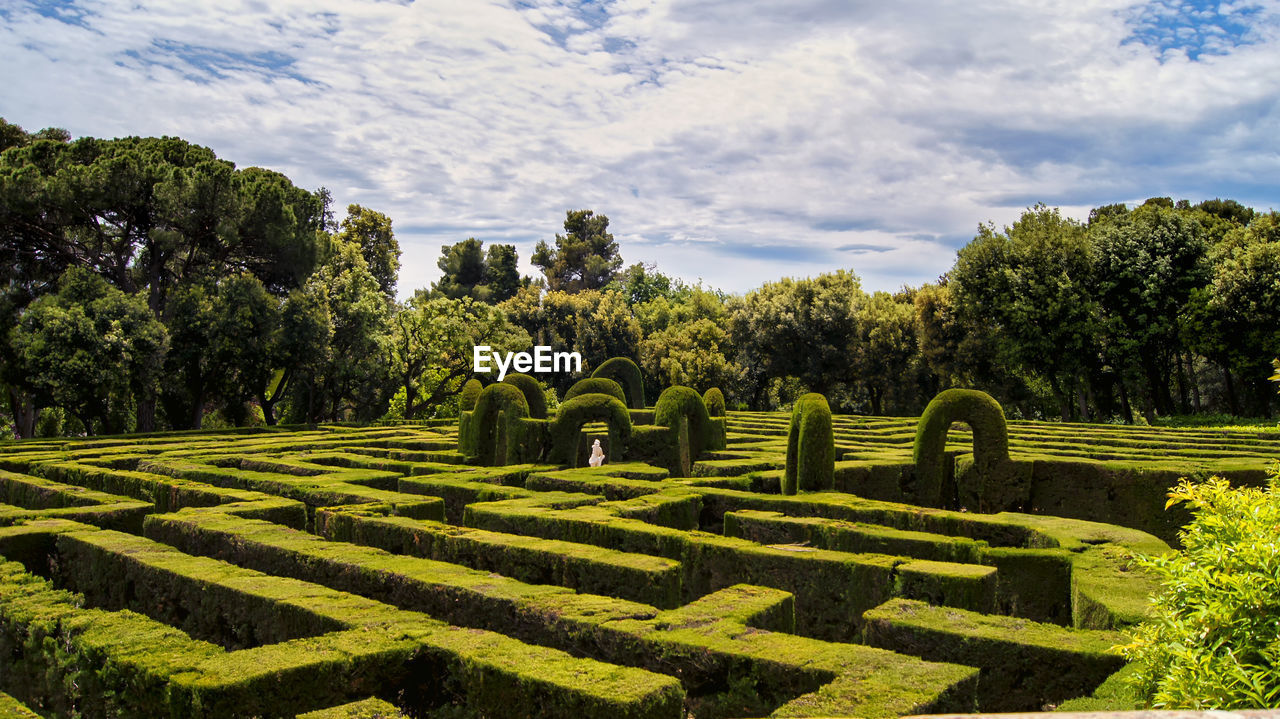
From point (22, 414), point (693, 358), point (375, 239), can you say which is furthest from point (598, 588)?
point (375, 239)

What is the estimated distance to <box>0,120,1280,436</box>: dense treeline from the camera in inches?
1307

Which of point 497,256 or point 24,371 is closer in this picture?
point 24,371

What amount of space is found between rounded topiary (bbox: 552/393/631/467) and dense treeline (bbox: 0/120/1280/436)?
22.1 m

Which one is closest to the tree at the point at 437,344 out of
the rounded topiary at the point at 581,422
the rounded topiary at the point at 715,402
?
the rounded topiary at the point at 715,402

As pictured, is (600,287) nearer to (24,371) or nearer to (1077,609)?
(24,371)

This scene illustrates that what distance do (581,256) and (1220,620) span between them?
9249 cm

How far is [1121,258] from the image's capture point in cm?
3803

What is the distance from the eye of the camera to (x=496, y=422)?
65.2 feet

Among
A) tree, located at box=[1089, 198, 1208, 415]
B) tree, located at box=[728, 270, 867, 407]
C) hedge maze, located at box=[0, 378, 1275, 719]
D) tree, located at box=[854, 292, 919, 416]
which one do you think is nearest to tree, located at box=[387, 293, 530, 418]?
tree, located at box=[728, 270, 867, 407]

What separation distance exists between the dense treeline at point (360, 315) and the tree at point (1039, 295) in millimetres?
103

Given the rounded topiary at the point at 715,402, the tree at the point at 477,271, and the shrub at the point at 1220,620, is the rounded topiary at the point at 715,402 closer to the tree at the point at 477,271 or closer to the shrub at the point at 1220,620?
the shrub at the point at 1220,620

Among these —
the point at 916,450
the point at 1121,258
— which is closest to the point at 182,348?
the point at 916,450

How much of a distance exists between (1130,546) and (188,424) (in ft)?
135

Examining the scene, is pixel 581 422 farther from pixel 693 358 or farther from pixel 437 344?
pixel 693 358
